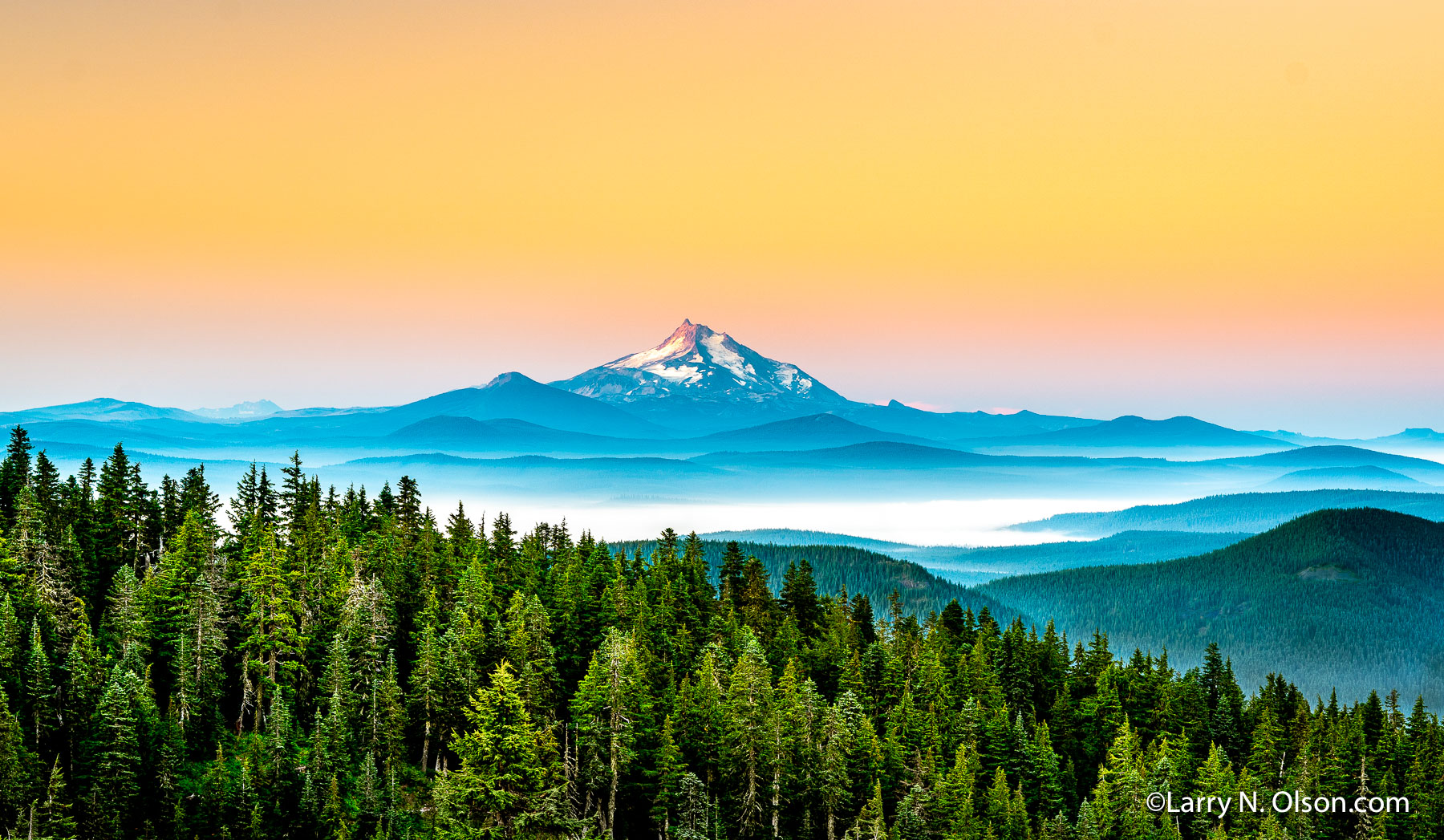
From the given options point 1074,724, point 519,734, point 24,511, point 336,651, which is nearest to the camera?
point 519,734

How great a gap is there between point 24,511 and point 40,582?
30.4 feet

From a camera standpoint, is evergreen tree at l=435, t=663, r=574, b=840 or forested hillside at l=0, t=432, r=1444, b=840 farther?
forested hillside at l=0, t=432, r=1444, b=840

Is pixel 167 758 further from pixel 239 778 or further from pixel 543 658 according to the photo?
pixel 543 658

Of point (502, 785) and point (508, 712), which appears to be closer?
point (502, 785)

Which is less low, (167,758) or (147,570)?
(147,570)

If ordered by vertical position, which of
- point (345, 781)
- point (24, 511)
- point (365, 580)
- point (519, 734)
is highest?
point (24, 511)

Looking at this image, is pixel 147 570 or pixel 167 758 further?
pixel 147 570

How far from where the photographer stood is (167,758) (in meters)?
63.2

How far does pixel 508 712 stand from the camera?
6406cm

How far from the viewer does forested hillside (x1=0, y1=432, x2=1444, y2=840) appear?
207 feet

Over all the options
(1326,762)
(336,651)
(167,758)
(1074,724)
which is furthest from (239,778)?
(1326,762)

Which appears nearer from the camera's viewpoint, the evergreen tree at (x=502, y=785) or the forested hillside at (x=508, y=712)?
the evergreen tree at (x=502, y=785)

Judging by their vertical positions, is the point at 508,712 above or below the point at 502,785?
above

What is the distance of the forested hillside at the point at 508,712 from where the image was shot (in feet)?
207
